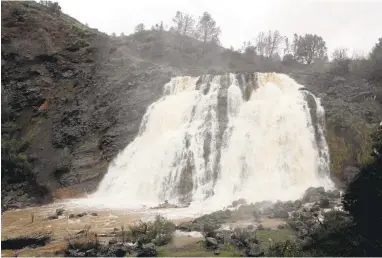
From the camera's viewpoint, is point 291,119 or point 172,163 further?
point 291,119

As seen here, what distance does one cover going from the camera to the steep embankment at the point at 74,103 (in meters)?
27.5

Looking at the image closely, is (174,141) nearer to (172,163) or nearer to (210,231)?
(172,163)

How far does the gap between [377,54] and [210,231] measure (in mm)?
30461

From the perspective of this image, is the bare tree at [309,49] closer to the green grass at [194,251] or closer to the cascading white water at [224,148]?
the cascading white water at [224,148]

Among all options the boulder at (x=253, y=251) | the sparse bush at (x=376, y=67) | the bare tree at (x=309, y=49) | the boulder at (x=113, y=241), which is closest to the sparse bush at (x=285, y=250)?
the boulder at (x=253, y=251)

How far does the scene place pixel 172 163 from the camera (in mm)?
26406

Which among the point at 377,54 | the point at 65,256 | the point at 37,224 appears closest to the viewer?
the point at 65,256

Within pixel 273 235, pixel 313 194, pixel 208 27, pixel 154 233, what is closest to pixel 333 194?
pixel 313 194

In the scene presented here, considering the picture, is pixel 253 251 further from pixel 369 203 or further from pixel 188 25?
pixel 188 25

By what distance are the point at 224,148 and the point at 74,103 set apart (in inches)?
627

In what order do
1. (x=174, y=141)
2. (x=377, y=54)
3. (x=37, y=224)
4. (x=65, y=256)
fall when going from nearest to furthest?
(x=65, y=256) → (x=37, y=224) → (x=174, y=141) → (x=377, y=54)

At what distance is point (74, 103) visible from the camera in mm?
36312

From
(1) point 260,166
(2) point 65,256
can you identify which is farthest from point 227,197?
(2) point 65,256

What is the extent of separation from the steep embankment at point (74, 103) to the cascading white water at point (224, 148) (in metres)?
1.58
